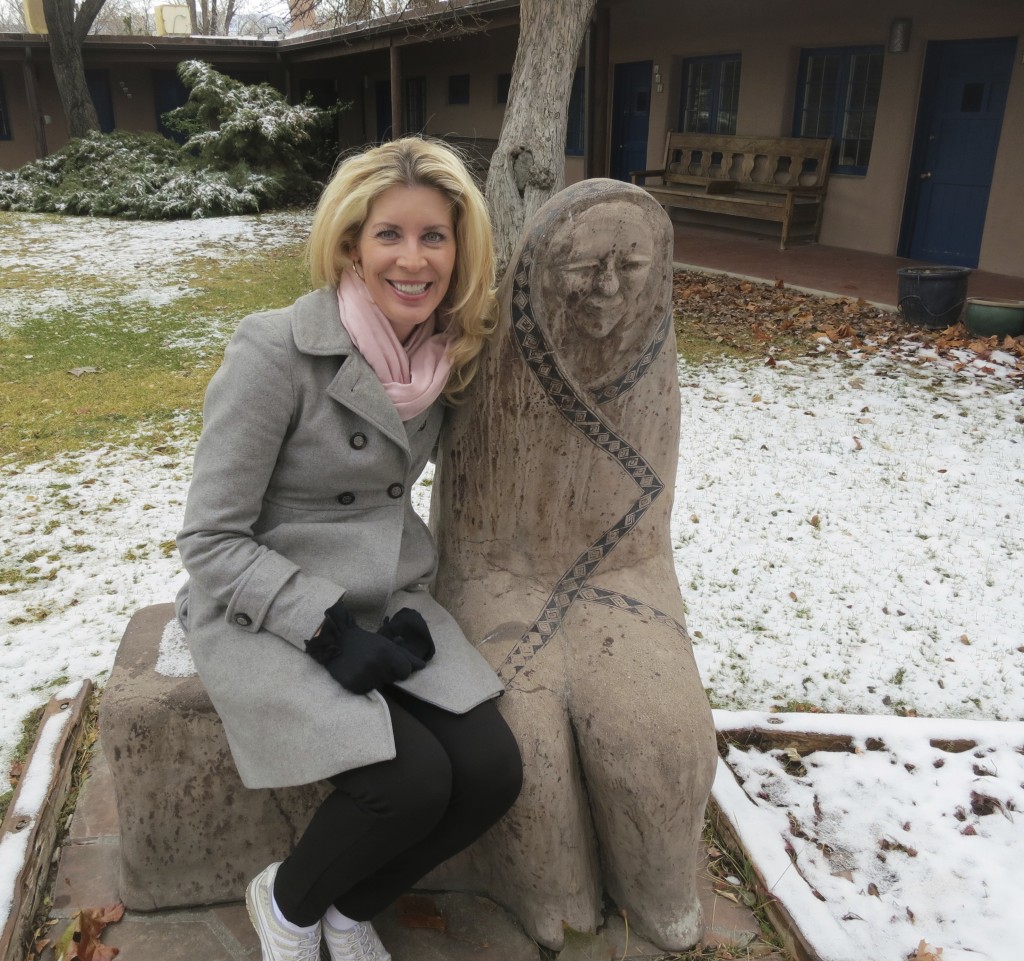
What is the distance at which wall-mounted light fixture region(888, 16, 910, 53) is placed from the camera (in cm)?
914

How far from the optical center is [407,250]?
1755 millimetres

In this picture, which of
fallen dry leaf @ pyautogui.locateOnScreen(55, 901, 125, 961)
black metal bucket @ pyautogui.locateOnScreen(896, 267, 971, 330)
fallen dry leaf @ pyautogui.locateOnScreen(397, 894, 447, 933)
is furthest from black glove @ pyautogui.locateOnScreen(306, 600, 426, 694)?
black metal bucket @ pyautogui.locateOnScreen(896, 267, 971, 330)

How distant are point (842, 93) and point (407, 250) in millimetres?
10071

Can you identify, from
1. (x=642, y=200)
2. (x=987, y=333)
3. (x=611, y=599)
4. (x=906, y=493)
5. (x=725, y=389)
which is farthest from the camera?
(x=987, y=333)

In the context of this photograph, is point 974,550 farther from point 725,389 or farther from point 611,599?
point 611,599

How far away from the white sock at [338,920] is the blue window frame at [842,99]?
1031cm

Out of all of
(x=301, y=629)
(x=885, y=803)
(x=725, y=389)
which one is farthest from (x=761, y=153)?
(x=301, y=629)

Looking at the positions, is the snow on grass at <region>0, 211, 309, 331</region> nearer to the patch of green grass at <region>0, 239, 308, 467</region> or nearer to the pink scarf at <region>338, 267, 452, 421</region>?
the patch of green grass at <region>0, 239, 308, 467</region>

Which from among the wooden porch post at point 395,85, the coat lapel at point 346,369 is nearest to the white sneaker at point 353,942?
the coat lapel at point 346,369

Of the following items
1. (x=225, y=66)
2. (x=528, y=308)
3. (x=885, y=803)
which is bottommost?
(x=885, y=803)

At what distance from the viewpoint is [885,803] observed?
8.50 feet

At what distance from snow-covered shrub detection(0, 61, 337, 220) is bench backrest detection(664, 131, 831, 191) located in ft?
21.4

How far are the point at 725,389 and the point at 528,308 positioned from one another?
467cm

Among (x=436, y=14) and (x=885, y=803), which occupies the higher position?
(x=436, y=14)
